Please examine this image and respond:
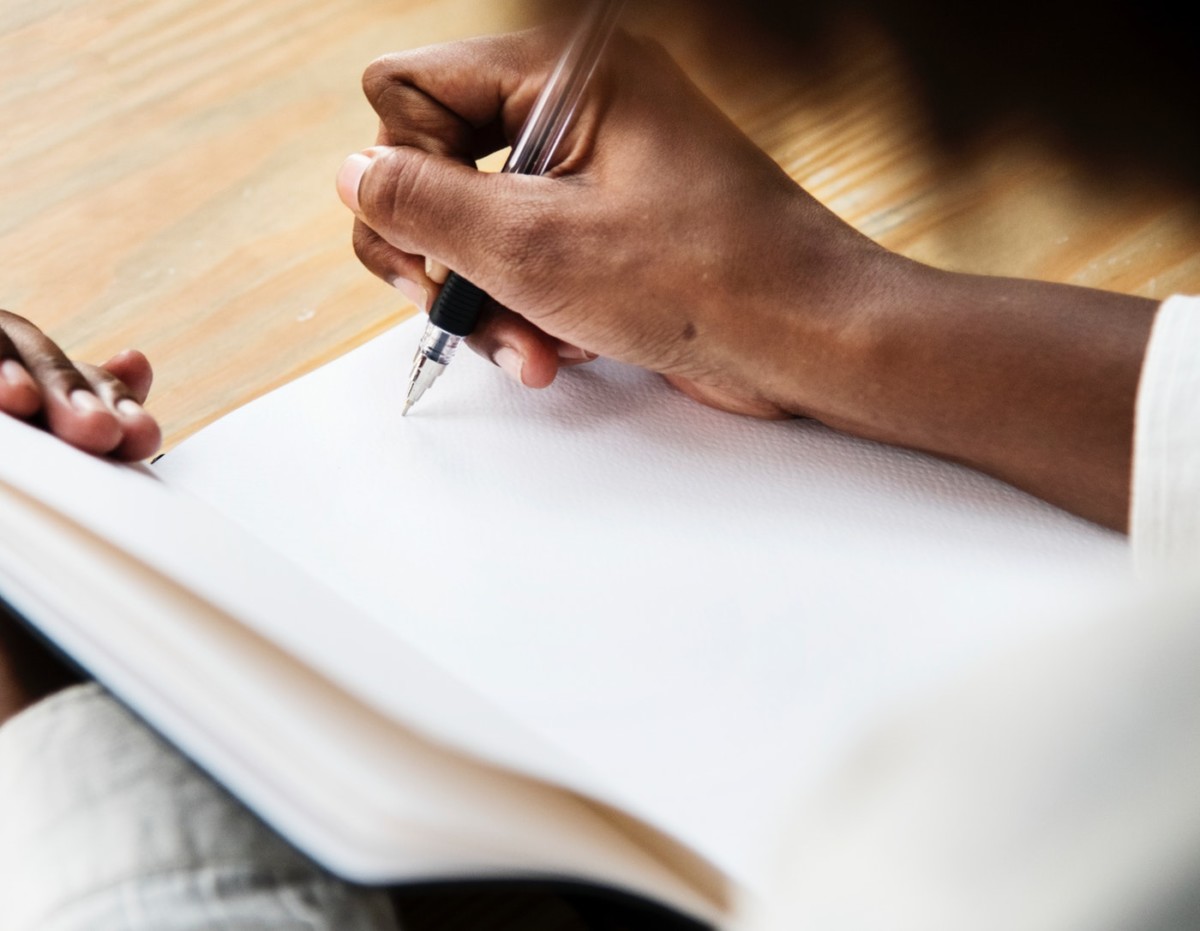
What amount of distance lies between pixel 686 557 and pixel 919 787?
202mm

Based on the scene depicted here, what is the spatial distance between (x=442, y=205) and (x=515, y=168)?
27 mm

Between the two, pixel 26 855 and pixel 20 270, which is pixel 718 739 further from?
pixel 20 270

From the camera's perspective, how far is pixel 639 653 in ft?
0.94

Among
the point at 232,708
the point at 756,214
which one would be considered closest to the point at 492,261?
the point at 756,214

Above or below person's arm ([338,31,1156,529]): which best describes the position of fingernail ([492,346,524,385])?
below

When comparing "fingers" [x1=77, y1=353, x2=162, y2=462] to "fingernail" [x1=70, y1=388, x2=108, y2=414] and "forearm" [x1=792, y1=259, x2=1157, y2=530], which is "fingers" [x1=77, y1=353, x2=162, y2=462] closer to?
"fingernail" [x1=70, y1=388, x2=108, y2=414]

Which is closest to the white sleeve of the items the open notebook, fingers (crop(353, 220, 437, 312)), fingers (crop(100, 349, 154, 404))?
the open notebook

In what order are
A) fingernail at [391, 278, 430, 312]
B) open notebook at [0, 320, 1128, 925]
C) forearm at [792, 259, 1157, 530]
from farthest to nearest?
fingernail at [391, 278, 430, 312], forearm at [792, 259, 1157, 530], open notebook at [0, 320, 1128, 925]

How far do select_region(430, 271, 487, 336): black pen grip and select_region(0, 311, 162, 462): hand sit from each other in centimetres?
10

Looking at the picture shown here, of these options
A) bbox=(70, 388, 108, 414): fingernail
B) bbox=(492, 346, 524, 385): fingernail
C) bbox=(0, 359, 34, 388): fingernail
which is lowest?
bbox=(0, 359, 34, 388): fingernail

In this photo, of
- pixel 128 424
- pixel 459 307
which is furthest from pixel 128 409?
pixel 459 307

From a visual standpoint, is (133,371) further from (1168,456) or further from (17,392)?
(1168,456)

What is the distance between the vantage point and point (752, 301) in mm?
336

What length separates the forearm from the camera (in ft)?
0.98
